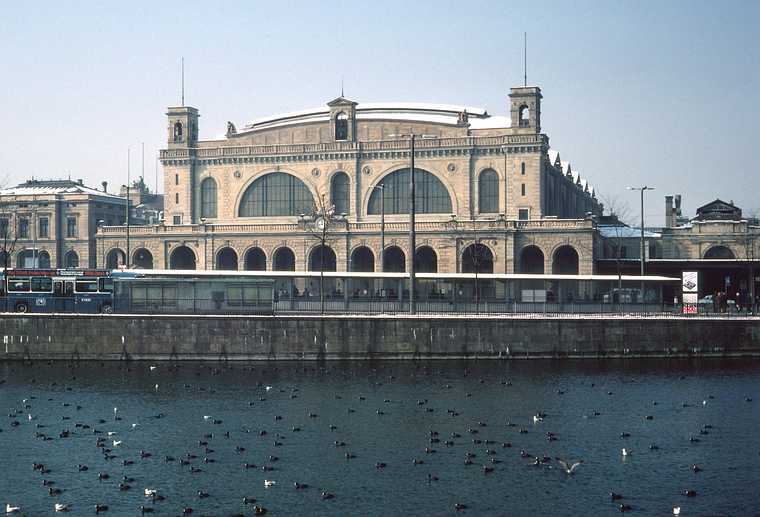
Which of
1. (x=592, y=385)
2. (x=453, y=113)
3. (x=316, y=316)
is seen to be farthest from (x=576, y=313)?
(x=453, y=113)

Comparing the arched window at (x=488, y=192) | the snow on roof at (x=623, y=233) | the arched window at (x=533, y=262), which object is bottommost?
the arched window at (x=533, y=262)

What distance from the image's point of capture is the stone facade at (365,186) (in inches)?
4469

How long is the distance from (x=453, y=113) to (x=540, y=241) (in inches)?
933

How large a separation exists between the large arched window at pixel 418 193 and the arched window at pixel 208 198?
70.5ft

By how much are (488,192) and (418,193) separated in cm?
815

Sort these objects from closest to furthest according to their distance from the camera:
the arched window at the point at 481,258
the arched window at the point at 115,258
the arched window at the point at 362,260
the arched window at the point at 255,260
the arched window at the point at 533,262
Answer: the arched window at the point at 481,258, the arched window at the point at 533,262, the arched window at the point at 362,260, the arched window at the point at 255,260, the arched window at the point at 115,258

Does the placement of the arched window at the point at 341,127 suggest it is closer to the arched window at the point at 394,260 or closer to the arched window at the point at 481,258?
the arched window at the point at 394,260

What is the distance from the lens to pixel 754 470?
45375mm

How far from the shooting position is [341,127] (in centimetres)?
12475

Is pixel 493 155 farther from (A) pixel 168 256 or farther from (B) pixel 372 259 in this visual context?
(A) pixel 168 256

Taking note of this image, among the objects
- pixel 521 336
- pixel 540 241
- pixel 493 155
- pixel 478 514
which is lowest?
pixel 478 514

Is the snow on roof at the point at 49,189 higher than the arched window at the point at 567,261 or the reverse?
higher

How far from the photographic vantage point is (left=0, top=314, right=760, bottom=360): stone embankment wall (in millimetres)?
76125

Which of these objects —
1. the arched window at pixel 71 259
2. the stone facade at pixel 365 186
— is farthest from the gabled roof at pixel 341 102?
the arched window at pixel 71 259
